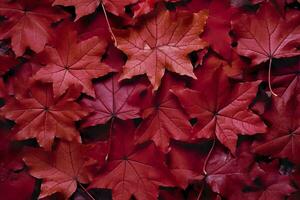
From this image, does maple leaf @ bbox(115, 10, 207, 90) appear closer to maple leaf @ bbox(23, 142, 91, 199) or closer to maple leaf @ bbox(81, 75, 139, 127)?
→ maple leaf @ bbox(81, 75, 139, 127)

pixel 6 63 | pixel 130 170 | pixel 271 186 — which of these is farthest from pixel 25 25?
pixel 271 186

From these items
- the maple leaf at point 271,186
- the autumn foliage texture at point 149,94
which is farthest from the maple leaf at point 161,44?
the maple leaf at point 271,186

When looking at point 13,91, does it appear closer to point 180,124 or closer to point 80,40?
point 80,40

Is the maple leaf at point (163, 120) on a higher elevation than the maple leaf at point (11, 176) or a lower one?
higher

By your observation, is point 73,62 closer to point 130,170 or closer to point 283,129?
point 130,170

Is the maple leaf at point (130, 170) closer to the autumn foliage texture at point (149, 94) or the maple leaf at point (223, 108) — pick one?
the autumn foliage texture at point (149, 94)

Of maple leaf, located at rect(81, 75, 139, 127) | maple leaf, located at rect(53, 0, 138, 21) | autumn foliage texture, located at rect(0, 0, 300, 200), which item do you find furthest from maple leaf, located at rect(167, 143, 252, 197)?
maple leaf, located at rect(53, 0, 138, 21)

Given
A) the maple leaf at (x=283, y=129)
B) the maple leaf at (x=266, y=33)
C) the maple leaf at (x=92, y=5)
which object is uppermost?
the maple leaf at (x=92, y=5)
